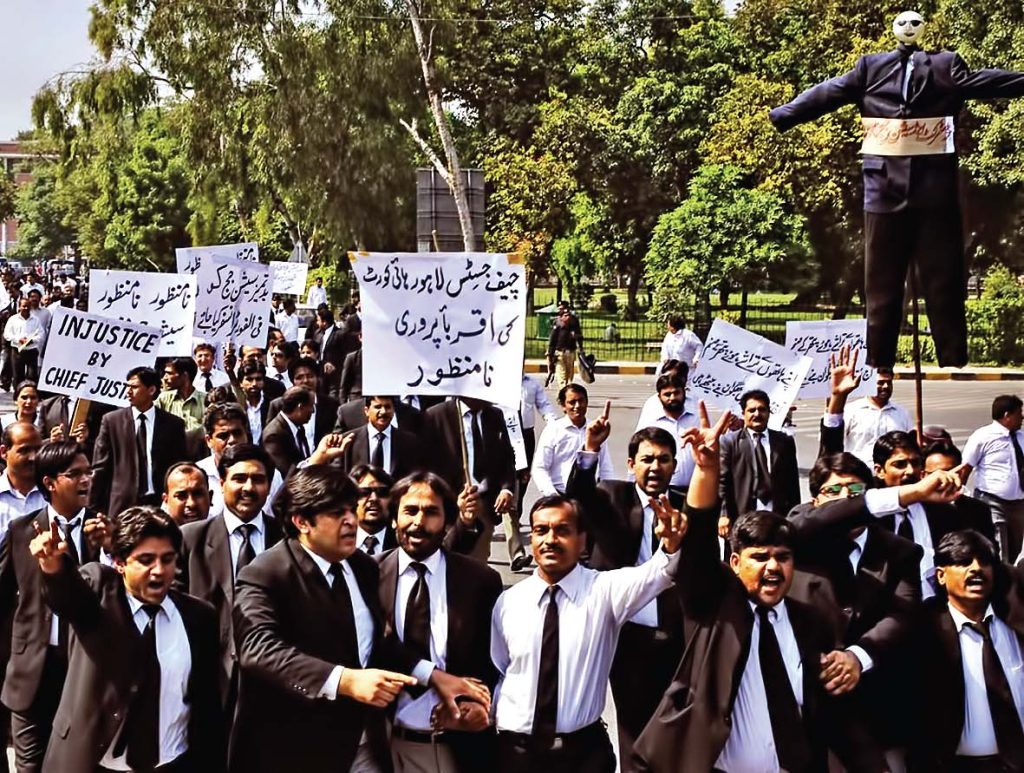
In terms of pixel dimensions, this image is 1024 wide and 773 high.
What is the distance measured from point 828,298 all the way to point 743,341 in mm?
42016

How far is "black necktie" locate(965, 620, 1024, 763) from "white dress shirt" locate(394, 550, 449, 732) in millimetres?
1891

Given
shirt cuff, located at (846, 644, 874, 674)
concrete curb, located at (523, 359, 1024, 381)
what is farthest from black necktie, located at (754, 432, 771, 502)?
concrete curb, located at (523, 359, 1024, 381)

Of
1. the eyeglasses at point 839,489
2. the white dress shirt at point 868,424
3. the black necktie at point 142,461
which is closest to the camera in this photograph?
the eyeglasses at point 839,489

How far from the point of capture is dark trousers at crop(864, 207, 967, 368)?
7203 millimetres

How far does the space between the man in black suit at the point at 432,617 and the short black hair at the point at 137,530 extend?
74 cm

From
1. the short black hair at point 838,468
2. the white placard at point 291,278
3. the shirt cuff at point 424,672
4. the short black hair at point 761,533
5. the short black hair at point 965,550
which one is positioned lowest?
the shirt cuff at point 424,672

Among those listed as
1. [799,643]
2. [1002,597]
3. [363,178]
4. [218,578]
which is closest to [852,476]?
[1002,597]

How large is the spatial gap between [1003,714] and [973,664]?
19cm

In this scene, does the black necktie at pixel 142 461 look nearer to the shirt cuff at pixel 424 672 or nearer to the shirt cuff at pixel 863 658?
the shirt cuff at pixel 424 672

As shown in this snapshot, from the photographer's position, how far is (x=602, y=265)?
5100cm

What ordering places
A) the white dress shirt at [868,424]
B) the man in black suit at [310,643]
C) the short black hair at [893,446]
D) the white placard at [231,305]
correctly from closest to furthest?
the man in black suit at [310,643] < the short black hair at [893,446] < the white dress shirt at [868,424] < the white placard at [231,305]

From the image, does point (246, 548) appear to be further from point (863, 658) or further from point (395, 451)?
point (395, 451)

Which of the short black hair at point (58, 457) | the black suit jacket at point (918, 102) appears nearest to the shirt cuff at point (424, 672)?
the short black hair at point (58, 457)

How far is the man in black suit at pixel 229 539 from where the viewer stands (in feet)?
19.5
